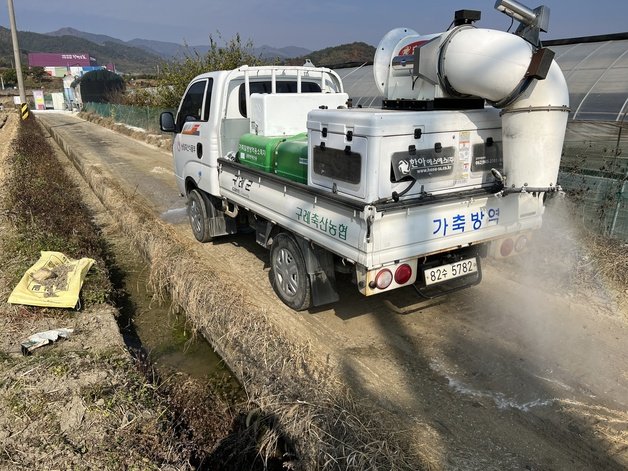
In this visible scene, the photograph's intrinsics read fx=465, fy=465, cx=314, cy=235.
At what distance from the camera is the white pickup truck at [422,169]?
374 cm

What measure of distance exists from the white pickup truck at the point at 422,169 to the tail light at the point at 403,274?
12mm

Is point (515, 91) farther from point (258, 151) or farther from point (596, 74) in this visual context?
point (596, 74)

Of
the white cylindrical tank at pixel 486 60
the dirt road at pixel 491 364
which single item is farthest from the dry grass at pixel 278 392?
the white cylindrical tank at pixel 486 60

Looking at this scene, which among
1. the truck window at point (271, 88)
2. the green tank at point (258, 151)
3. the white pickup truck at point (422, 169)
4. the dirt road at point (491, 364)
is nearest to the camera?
the dirt road at point (491, 364)

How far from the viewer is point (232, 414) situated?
3.63 m

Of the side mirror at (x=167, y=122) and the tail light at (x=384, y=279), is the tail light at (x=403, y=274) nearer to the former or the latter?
the tail light at (x=384, y=279)

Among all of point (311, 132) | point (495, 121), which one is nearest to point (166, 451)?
point (311, 132)

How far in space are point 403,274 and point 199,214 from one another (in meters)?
3.98

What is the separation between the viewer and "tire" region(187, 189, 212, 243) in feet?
22.7

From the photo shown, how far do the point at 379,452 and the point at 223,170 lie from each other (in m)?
4.29

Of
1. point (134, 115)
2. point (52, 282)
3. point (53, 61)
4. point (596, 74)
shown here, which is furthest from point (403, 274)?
point (53, 61)

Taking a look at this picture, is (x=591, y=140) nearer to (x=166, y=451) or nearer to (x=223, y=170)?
(x=223, y=170)

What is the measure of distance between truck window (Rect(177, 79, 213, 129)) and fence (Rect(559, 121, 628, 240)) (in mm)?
5312

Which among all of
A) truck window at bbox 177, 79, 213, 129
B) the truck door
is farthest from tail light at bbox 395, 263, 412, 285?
truck window at bbox 177, 79, 213, 129
